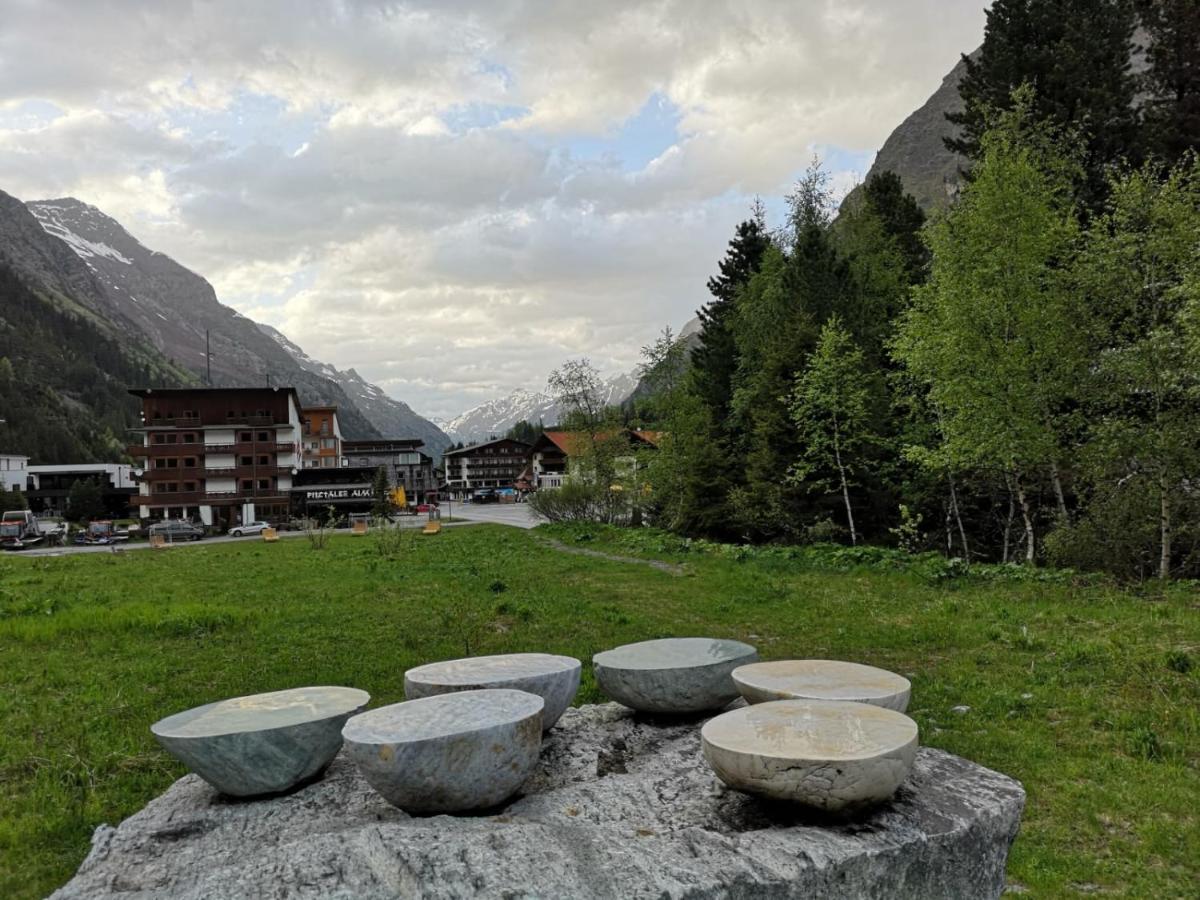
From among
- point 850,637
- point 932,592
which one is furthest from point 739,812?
point 932,592

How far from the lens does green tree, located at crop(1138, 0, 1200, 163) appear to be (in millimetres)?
26844

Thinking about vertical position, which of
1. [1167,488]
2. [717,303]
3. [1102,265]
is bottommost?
[1167,488]

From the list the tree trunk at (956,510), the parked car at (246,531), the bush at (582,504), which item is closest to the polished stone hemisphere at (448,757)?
the tree trunk at (956,510)

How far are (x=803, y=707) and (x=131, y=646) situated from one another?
39.5 feet

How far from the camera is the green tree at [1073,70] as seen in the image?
90.4ft

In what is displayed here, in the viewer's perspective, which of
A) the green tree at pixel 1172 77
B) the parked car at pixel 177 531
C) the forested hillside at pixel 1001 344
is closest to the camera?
the forested hillside at pixel 1001 344

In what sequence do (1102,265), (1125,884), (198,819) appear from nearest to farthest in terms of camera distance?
(1125,884), (198,819), (1102,265)

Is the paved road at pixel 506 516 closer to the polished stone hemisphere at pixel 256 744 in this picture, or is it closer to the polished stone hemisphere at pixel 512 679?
the polished stone hemisphere at pixel 512 679

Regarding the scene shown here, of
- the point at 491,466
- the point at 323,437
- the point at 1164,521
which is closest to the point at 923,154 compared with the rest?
the point at 491,466

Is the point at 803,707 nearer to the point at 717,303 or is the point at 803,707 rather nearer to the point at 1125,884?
the point at 1125,884

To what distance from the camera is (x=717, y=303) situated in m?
45.4

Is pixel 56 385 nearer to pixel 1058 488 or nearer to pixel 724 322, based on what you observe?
pixel 724 322

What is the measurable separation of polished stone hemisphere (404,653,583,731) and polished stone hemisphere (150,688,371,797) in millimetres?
739

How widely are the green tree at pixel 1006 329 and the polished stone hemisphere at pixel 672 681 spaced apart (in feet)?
48.8
